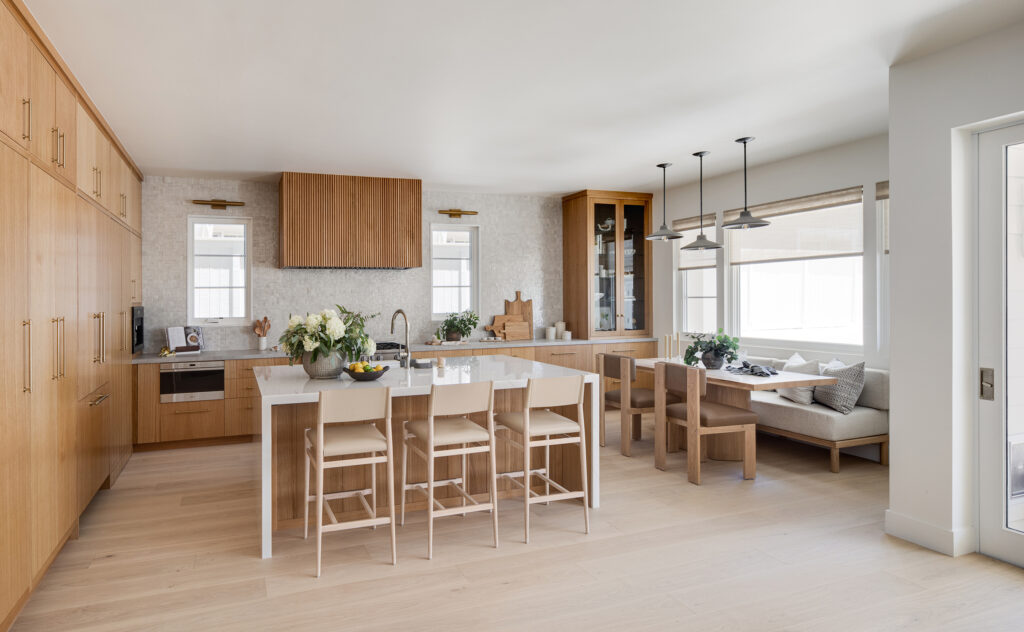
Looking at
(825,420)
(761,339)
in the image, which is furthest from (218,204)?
(825,420)

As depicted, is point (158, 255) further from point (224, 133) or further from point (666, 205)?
point (666, 205)

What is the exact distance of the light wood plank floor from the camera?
2.64m

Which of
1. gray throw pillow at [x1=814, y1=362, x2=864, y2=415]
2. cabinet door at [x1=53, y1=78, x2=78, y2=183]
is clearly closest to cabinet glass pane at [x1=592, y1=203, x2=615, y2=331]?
gray throw pillow at [x1=814, y1=362, x2=864, y2=415]

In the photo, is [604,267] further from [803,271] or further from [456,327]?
[803,271]

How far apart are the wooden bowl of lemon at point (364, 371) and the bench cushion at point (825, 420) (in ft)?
11.1

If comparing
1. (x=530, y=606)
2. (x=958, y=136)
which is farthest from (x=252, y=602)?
(x=958, y=136)

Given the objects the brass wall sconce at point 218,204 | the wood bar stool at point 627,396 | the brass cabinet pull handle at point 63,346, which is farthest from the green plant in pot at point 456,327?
the brass cabinet pull handle at point 63,346

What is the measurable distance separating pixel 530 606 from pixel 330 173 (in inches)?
186

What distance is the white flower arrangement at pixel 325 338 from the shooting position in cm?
362

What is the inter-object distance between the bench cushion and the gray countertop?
2373 mm

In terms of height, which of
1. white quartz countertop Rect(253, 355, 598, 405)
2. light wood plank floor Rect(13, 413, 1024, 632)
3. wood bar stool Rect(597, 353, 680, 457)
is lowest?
light wood plank floor Rect(13, 413, 1024, 632)

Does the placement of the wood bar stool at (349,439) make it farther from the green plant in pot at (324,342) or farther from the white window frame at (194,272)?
the white window frame at (194,272)

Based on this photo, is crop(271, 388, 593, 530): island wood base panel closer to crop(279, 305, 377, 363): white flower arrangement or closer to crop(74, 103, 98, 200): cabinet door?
crop(279, 305, 377, 363): white flower arrangement

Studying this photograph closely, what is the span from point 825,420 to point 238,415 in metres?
5.09
